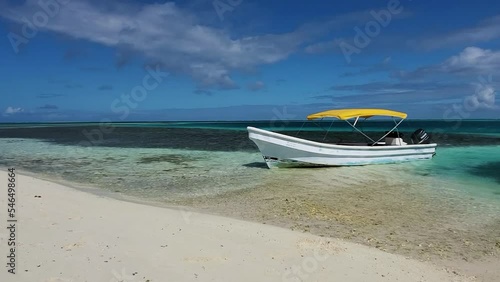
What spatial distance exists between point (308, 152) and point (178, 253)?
507 inches

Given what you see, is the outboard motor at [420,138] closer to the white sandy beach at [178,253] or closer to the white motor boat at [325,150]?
the white motor boat at [325,150]

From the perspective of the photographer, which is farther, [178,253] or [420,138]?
[420,138]

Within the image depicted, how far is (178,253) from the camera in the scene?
565 centimetres

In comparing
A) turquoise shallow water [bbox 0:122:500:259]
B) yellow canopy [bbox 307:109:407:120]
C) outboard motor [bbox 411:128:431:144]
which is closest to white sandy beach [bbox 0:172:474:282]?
turquoise shallow water [bbox 0:122:500:259]

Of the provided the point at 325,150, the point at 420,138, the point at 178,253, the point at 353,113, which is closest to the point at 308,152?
the point at 325,150

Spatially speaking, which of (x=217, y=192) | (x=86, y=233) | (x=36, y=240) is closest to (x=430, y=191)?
(x=217, y=192)

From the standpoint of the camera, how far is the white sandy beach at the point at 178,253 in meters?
4.92

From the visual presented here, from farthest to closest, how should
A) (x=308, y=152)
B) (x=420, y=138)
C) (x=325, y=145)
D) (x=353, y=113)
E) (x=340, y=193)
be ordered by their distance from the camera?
(x=420, y=138), (x=353, y=113), (x=325, y=145), (x=308, y=152), (x=340, y=193)

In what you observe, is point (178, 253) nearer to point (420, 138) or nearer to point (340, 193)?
point (340, 193)

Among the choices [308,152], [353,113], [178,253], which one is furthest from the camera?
[353,113]

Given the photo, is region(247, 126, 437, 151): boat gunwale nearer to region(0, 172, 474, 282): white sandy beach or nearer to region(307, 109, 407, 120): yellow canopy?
region(307, 109, 407, 120): yellow canopy

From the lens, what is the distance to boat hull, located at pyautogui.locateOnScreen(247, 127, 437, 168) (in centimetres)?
1725

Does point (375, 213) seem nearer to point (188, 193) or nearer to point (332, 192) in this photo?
point (332, 192)

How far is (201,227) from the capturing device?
7.36 m
